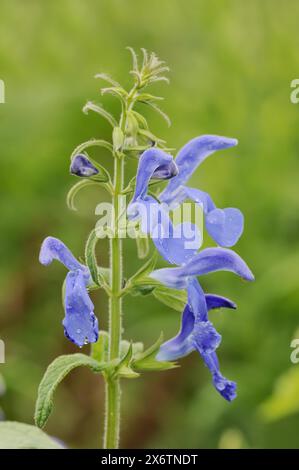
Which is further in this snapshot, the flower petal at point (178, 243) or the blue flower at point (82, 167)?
the blue flower at point (82, 167)

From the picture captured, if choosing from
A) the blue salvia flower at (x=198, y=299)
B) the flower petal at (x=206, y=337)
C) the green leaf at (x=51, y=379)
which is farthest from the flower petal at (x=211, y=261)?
the green leaf at (x=51, y=379)

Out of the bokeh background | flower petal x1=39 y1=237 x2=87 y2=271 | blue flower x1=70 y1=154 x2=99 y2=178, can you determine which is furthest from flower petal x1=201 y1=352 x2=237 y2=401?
the bokeh background

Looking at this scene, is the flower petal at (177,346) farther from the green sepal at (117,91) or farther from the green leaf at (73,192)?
the green sepal at (117,91)

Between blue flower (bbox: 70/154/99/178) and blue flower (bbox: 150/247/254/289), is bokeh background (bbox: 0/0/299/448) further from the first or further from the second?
blue flower (bbox: 70/154/99/178)

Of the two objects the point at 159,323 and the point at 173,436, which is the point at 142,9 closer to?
the point at 159,323
